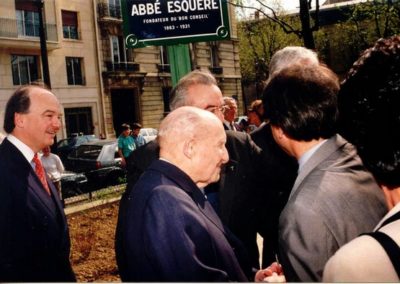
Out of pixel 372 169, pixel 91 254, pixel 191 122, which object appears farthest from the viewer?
pixel 91 254

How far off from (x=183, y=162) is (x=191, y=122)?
153 mm

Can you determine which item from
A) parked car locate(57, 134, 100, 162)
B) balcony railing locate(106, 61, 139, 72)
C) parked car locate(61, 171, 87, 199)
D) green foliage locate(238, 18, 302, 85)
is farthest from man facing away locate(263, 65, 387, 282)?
green foliage locate(238, 18, 302, 85)

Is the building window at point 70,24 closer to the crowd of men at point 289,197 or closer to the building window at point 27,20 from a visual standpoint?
the building window at point 27,20

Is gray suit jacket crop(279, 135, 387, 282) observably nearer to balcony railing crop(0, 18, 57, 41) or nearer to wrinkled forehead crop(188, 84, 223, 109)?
wrinkled forehead crop(188, 84, 223, 109)

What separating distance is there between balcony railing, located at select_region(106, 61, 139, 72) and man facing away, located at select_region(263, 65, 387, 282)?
78.1 ft

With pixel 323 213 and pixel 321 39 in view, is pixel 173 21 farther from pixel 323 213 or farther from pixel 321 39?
pixel 321 39

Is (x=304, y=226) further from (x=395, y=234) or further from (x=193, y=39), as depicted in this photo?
(x=193, y=39)

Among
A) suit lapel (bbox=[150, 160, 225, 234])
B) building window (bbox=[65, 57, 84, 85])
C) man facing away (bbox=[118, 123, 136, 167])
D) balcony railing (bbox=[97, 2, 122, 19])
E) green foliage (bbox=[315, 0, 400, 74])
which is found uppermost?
balcony railing (bbox=[97, 2, 122, 19])

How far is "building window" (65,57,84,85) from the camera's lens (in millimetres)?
22800

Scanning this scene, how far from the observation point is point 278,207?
2770mm

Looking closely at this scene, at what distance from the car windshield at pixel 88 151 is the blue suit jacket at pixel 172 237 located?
958 cm

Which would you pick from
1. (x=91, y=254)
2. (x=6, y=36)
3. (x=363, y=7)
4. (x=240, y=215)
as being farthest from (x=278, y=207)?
(x=363, y=7)

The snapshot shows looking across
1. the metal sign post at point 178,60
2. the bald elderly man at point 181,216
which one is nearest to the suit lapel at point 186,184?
the bald elderly man at point 181,216

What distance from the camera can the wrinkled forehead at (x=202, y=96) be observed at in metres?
2.75
